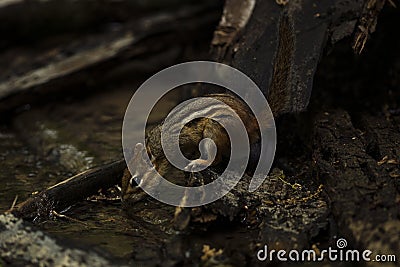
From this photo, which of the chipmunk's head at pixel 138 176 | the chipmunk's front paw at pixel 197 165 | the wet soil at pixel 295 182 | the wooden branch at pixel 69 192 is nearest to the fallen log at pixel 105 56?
the wet soil at pixel 295 182

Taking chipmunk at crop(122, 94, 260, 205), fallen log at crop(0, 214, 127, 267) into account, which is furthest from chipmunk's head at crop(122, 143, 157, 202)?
fallen log at crop(0, 214, 127, 267)

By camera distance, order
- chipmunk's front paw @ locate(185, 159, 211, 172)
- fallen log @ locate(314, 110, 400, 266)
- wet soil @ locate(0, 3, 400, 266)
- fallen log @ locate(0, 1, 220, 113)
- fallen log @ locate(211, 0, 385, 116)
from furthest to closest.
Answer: fallen log @ locate(0, 1, 220, 113) < fallen log @ locate(211, 0, 385, 116) < chipmunk's front paw @ locate(185, 159, 211, 172) < wet soil @ locate(0, 3, 400, 266) < fallen log @ locate(314, 110, 400, 266)

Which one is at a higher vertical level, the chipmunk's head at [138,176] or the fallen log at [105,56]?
the fallen log at [105,56]

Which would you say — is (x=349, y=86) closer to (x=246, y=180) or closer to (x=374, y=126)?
(x=374, y=126)

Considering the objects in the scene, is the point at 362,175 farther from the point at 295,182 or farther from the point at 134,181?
the point at 134,181

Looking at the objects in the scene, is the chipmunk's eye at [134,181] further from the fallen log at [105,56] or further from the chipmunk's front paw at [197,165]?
the fallen log at [105,56]

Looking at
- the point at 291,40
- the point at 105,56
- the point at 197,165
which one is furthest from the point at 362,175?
the point at 105,56

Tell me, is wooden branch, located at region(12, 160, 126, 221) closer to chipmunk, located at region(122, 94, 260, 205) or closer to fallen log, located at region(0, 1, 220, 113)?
chipmunk, located at region(122, 94, 260, 205)
